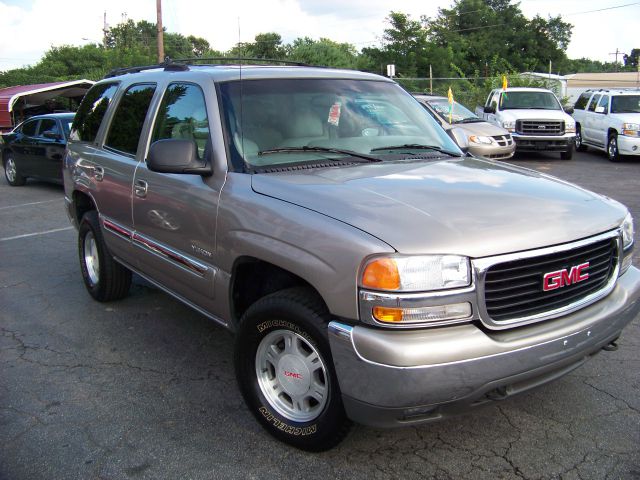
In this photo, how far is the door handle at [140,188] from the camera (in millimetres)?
4145

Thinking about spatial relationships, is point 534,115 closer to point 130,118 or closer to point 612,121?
point 612,121

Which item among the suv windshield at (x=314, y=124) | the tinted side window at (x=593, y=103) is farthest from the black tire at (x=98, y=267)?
the tinted side window at (x=593, y=103)

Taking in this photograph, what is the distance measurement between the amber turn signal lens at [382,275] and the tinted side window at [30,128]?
12328 millimetres

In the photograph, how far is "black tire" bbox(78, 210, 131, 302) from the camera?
204 inches

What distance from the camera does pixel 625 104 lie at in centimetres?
1575

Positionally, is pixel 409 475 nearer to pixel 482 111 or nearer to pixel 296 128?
pixel 296 128

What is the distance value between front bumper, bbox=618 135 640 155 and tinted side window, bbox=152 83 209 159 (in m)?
13.7

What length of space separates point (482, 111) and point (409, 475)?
1628 centimetres

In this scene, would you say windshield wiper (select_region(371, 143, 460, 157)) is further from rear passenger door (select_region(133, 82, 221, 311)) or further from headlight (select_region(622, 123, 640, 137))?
headlight (select_region(622, 123, 640, 137))

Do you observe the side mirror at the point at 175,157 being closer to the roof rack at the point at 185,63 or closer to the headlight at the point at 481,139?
the roof rack at the point at 185,63

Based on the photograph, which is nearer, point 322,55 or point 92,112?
point 92,112

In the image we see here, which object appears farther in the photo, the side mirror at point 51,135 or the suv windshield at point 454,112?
the suv windshield at point 454,112

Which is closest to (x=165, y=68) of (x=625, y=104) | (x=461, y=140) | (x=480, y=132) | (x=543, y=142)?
(x=461, y=140)

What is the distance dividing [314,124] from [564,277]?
5.63 ft
